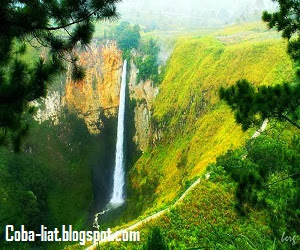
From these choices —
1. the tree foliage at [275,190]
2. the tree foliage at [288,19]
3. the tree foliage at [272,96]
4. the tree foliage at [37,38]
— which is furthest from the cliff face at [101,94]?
the tree foliage at [37,38]

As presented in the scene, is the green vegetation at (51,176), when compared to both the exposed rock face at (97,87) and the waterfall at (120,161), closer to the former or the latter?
the exposed rock face at (97,87)

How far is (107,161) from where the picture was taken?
92.4 ft

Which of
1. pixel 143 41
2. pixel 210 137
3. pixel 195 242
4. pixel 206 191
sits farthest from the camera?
pixel 143 41

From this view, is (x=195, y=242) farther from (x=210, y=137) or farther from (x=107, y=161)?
(x=107, y=161)

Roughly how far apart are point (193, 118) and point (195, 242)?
597 inches

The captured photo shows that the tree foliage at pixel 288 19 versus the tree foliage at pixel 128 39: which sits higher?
the tree foliage at pixel 128 39

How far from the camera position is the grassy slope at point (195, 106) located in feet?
63.3

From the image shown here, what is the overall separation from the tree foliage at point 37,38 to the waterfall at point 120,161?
20.2m

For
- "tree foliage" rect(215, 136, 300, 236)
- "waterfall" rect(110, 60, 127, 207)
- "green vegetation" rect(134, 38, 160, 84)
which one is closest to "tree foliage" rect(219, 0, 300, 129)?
"tree foliage" rect(215, 136, 300, 236)

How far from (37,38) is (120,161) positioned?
2331 cm

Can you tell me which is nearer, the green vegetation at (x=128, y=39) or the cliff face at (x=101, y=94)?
the cliff face at (x=101, y=94)

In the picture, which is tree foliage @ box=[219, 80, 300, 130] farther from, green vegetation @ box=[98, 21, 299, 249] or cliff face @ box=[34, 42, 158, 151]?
cliff face @ box=[34, 42, 158, 151]

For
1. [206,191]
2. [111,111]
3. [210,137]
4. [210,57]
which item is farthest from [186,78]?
[206,191]

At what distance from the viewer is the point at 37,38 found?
4.98 meters
